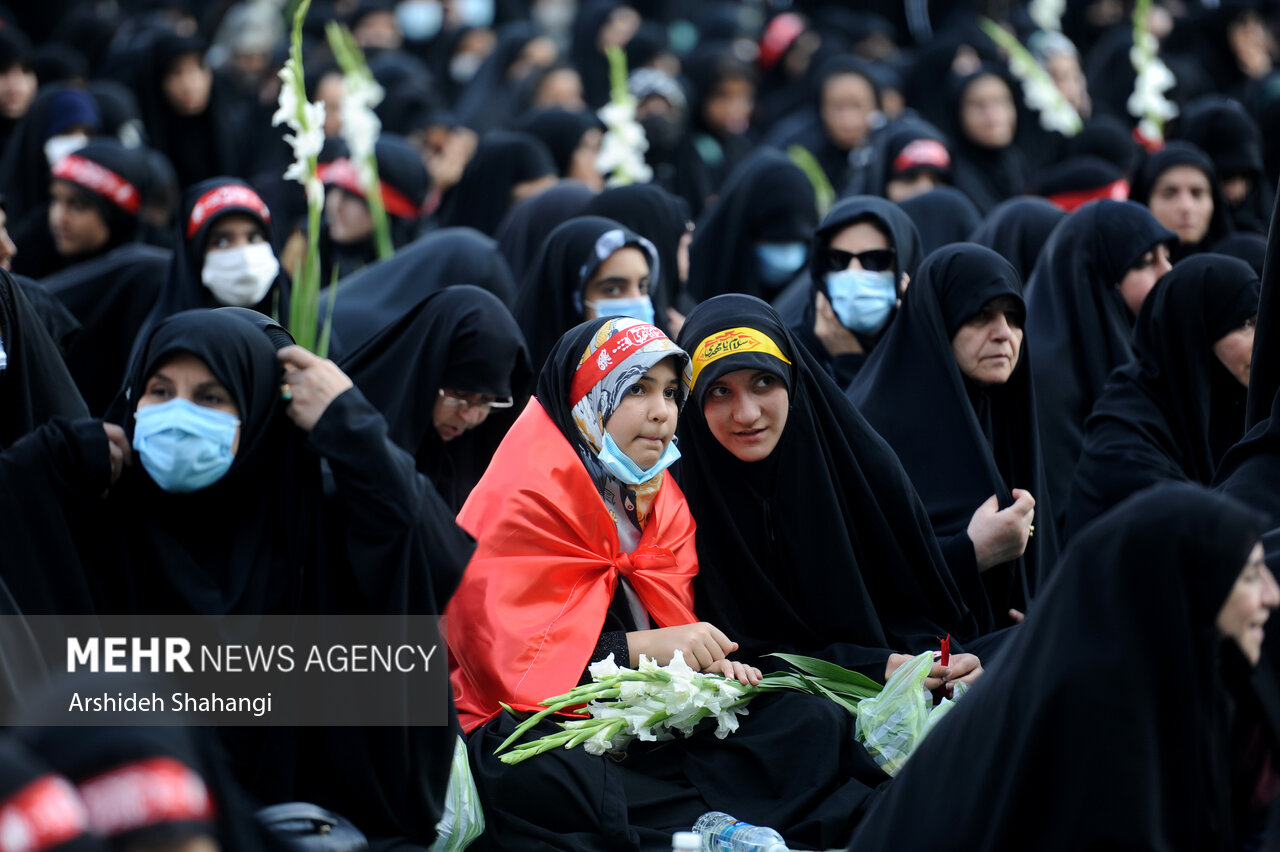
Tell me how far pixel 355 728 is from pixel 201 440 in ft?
2.14

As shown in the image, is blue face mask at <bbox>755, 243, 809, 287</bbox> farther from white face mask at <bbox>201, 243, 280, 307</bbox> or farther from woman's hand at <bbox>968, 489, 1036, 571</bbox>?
woman's hand at <bbox>968, 489, 1036, 571</bbox>

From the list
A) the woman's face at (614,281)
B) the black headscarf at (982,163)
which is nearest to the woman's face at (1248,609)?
the woman's face at (614,281)

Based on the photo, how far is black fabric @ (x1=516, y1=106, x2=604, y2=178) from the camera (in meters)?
7.65

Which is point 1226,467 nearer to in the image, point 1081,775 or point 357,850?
point 1081,775

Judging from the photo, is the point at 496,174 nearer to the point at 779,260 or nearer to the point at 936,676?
the point at 779,260

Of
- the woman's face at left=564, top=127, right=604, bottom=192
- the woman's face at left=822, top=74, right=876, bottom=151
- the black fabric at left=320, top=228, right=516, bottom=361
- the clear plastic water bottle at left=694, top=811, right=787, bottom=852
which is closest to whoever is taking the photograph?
the clear plastic water bottle at left=694, top=811, right=787, bottom=852

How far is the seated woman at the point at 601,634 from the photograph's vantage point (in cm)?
346

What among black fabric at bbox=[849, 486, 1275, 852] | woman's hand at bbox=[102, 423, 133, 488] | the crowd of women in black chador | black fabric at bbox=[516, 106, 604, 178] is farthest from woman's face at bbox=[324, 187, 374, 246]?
black fabric at bbox=[849, 486, 1275, 852]

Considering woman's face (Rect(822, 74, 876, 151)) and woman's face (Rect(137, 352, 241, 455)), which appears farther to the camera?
woman's face (Rect(822, 74, 876, 151))

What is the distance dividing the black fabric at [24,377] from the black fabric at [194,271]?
3.42ft

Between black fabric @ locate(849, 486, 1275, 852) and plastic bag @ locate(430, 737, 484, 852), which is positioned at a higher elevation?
black fabric @ locate(849, 486, 1275, 852)

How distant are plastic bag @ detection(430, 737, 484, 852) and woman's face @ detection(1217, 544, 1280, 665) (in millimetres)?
1623

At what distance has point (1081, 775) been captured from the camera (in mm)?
2518

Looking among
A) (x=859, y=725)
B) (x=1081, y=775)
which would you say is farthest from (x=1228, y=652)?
(x=859, y=725)
